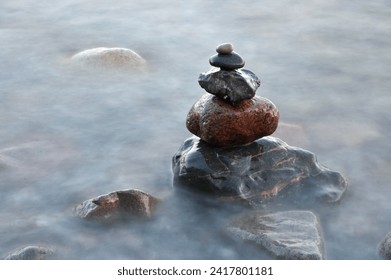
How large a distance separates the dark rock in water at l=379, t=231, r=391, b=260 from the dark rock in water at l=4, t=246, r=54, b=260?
3.04m

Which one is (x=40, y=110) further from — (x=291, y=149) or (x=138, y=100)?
(x=291, y=149)

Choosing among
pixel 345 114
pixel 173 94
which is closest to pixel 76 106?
pixel 173 94

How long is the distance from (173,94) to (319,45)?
3.37 m

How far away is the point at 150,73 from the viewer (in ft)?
34.8

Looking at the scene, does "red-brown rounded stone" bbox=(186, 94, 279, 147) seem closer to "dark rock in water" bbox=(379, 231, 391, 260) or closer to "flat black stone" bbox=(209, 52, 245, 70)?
"flat black stone" bbox=(209, 52, 245, 70)

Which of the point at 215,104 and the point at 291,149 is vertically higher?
the point at 215,104

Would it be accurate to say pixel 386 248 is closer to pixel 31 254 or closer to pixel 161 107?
pixel 31 254

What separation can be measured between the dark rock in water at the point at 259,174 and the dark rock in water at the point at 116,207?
0.62 m

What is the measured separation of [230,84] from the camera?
6824 millimetres

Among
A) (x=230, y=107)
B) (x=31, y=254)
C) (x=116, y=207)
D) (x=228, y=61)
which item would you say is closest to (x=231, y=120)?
(x=230, y=107)

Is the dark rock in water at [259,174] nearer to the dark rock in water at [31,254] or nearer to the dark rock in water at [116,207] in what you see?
the dark rock in water at [116,207]

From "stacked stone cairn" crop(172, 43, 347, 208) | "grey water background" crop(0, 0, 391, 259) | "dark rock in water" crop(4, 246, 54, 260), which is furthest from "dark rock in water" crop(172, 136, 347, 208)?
"dark rock in water" crop(4, 246, 54, 260)

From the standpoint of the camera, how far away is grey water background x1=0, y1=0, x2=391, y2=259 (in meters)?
6.50

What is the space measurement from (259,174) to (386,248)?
148 cm
